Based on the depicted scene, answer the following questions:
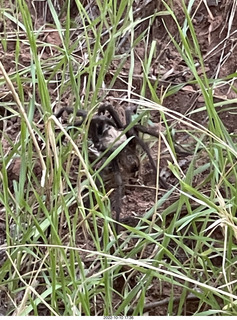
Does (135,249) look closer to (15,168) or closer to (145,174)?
(145,174)

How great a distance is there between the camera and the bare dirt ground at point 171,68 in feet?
4.11

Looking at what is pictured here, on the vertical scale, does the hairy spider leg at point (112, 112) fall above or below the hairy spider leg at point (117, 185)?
above

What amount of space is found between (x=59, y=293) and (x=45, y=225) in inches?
6.2

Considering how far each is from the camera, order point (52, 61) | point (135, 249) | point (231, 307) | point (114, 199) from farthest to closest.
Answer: point (52, 61) < point (114, 199) < point (135, 249) < point (231, 307)

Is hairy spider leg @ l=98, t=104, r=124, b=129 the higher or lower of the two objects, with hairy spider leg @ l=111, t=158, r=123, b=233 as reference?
higher

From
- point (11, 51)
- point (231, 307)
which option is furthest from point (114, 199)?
point (11, 51)

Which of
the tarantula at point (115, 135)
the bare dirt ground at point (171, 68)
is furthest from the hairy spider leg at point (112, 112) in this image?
the bare dirt ground at point (171, 68)

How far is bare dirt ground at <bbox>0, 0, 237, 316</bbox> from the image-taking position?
1.25 meters

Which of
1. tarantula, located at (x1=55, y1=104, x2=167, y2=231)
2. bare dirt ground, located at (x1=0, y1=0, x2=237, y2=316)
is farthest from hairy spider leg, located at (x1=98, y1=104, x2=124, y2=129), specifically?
bare dirt ground, located at (x1=0, y1=0, x2=237, y2=316)

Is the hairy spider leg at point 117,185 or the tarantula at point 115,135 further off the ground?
the tarantula at point 115,135

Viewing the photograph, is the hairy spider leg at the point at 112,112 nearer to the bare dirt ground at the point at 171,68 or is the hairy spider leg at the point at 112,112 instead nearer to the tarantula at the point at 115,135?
the tarantula at the point at 115,135

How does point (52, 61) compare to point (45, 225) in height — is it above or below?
above

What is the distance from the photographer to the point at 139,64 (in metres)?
1.50

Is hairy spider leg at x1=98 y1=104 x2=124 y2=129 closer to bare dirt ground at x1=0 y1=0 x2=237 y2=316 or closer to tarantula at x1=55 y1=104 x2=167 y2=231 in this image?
tarantula at x1=55 y1=104 x2=167 y2=231
